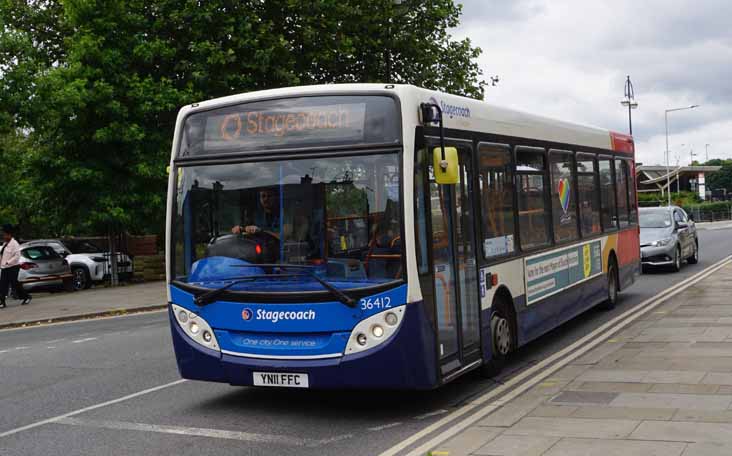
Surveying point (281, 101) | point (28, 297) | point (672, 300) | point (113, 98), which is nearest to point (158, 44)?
point (113, 98)

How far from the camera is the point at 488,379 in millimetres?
9758

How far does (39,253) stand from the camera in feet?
92.8

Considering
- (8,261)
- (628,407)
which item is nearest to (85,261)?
(8,261)

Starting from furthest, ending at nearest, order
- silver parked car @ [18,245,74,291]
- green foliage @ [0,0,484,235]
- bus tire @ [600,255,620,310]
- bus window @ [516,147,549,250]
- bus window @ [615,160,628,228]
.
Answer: silver parked car @ [18,245,74,291] < green foliage @ [0,0,484,235] < bus window @ [615,160,628,228] < bus tire @ [600,255,620,310] < bus window @ [516,147,549,250]

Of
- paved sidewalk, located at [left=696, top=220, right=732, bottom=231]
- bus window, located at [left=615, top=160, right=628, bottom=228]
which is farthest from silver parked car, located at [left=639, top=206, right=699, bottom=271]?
paved sidewalk, located at [left=696, top=220, right=732, bottom=231]

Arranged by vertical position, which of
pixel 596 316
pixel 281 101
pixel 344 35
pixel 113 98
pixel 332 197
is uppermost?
pixel 344 35

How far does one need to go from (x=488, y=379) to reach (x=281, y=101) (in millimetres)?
3650

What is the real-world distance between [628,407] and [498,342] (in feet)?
7.05

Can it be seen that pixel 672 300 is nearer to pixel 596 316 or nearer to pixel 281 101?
pixel 596 316

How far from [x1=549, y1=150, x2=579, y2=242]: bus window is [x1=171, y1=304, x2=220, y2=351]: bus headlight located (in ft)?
18.0

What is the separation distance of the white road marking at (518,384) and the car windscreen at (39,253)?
1876cm

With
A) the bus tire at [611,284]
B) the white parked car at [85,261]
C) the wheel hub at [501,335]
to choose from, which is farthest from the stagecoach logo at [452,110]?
the white parked car at [85,261]

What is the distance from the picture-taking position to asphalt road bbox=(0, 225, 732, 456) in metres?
7.34

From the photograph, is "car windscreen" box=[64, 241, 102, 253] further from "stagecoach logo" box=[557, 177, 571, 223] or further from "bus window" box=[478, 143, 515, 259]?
"bus window" box=[478, 143, 515, 259]
